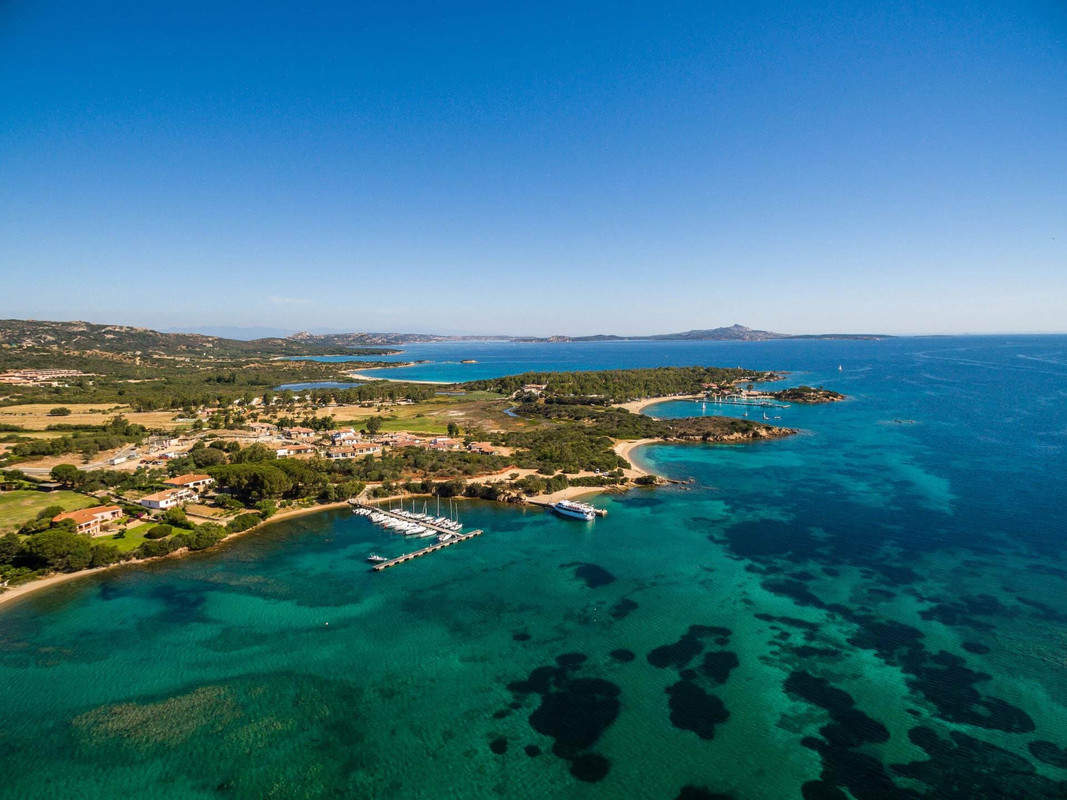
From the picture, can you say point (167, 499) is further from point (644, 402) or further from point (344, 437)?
point (644, 402)

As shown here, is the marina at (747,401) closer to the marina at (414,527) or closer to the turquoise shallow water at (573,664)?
the turquoise shallow water at (573,664)

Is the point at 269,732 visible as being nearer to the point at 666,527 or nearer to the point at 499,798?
the point at 499,798

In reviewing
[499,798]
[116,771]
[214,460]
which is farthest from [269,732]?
[214,460]

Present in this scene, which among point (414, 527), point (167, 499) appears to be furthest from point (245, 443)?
point (414, 527)

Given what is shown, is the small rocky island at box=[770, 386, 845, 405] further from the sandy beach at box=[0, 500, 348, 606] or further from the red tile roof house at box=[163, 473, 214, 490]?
the red tile roof house at box=[163, 473, 214, 490]

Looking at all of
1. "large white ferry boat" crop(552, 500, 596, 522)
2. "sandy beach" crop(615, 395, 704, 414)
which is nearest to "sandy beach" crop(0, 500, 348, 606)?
"large white ferry boat" crop(552, 500, 596, 522)

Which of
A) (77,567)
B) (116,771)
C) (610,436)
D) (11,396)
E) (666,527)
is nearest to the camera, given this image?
(116,771)


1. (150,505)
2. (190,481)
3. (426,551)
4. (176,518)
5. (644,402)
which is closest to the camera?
(426,551)
